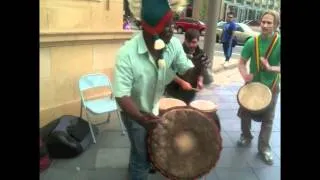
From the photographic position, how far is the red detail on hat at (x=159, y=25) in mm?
2432

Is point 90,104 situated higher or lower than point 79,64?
lower

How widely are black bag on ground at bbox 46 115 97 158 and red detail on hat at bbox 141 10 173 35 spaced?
66.3 inches

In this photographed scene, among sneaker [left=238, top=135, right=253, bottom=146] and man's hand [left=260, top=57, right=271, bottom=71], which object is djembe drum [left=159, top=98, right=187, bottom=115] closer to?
man's hand [left=260, top=57, right=271, bottom=71]

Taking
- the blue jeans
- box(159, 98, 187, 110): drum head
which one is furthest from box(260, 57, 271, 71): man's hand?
the blue jeans

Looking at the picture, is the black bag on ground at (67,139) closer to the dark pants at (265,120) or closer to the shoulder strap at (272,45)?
the dark pants at (265,120)

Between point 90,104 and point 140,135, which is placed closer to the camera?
point 140,135

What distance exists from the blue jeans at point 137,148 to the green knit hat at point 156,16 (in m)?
0.59
